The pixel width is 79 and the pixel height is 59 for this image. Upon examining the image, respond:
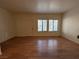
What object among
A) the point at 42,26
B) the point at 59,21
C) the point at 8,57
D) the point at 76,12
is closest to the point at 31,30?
the point at 42,26

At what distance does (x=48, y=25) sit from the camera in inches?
431

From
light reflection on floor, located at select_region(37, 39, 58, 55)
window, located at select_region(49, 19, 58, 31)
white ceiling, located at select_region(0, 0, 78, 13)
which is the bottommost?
light reflection on floor, located at select_region(37, 39, 58, 55)

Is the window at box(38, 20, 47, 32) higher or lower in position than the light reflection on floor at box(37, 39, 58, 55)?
higher

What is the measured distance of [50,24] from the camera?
11.0m

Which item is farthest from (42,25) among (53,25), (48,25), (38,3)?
(38,3)

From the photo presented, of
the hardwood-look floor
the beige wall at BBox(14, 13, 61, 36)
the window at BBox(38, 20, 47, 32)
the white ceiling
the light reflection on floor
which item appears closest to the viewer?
the hardwood-look floor

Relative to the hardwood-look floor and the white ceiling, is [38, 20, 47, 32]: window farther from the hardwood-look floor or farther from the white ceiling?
the hardwood-look floor

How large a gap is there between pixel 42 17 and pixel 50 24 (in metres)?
1.06

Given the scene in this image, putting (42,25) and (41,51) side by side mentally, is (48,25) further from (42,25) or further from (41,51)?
(41,51)

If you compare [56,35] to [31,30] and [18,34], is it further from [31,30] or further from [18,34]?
[18,34]

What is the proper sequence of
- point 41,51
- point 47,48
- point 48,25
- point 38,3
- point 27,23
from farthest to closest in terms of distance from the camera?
point 48,25 → point 27,23 → point 38,3 → point 47,48 → point 41,51

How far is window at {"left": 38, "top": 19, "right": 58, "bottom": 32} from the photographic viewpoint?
1093cm

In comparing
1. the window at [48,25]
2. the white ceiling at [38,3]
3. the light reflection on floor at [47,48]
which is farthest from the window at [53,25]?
the light reflection on floor at [47,48]

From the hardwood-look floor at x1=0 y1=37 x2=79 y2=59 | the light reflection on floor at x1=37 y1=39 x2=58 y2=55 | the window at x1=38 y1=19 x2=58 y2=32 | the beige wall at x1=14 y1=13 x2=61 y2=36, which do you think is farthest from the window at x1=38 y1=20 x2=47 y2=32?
the hardwood-look floor at x1=0 y1=37 x2=79 y2=59
